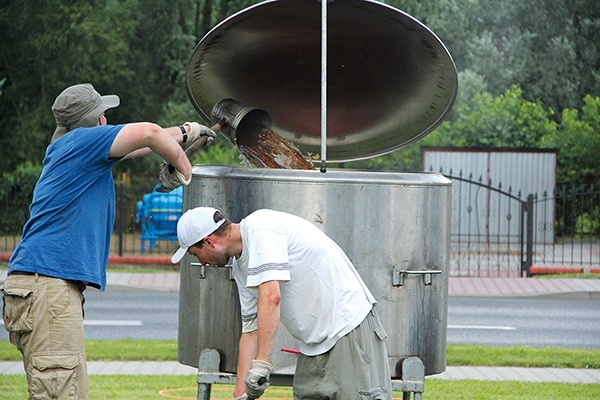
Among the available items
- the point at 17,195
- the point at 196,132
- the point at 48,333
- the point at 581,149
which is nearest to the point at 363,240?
the point at 196,132

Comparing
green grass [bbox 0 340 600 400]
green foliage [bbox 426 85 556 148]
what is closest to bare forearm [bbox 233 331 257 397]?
green grass [bbox 0 340 600 400]

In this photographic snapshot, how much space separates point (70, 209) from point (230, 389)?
3632 millimetres

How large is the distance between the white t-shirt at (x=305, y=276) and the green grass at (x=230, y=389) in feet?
9.47

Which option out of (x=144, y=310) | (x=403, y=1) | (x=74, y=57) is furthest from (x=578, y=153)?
(x=144, y=310)

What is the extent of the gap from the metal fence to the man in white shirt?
13861 mm

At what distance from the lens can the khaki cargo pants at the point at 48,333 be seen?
13.9ft

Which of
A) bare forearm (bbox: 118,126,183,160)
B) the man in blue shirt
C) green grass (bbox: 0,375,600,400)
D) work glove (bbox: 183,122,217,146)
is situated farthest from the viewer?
green grass (bbox: 0,375,600,400)

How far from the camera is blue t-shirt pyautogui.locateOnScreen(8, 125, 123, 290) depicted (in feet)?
13.9

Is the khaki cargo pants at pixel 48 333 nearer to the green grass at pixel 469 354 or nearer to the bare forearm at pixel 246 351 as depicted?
the bare forearm at pixel 246 351

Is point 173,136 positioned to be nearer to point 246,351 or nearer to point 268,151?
point 246,351

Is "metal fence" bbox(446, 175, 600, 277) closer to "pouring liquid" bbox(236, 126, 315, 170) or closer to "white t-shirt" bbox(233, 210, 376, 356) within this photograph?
"pouring liquid" bbox(236, 126, 315, 170)

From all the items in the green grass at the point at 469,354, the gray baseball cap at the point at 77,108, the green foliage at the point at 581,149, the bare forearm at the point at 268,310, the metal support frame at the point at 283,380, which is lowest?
the green grass at the point at 469,354

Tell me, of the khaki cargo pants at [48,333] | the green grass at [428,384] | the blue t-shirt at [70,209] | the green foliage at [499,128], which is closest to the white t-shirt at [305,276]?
the blue t-shirt at [70,209]

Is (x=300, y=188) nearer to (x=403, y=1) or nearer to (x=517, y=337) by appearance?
(x=517, y=337)
